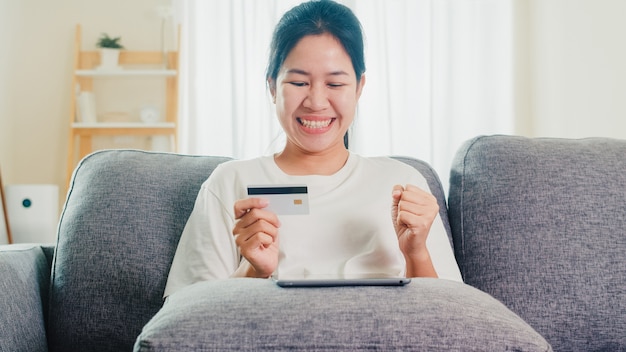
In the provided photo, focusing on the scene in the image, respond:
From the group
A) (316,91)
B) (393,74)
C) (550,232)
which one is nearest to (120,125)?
(393,74)

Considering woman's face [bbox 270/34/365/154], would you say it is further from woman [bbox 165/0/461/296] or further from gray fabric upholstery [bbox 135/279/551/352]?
gray fabric upholstery [bbox 135/279/551/352]

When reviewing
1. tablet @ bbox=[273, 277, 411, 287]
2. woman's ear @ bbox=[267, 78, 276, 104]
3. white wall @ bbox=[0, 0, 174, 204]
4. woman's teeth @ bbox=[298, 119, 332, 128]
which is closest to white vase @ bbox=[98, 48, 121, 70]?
white wall @ bbox=[0, 0, 174, 204]

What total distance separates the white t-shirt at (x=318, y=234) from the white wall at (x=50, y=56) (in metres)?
2.95

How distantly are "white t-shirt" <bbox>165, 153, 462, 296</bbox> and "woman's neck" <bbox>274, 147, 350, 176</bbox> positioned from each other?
4 centimetres

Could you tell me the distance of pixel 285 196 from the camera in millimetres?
1088

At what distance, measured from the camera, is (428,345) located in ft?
2.54

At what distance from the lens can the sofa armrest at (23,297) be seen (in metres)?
1.16

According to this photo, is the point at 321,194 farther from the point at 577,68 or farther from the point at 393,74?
the point at 393,74

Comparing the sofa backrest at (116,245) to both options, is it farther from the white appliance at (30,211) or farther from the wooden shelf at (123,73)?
the wooden shelf at (123,73)

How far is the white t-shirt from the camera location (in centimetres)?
131

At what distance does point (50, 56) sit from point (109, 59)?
44cm

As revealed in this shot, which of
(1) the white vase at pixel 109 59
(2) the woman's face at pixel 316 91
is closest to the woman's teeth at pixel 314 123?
(2) the woman's face at pixel 316 91

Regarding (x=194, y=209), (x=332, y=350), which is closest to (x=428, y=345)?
(x=332, y=350)

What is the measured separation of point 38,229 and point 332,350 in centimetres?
319
